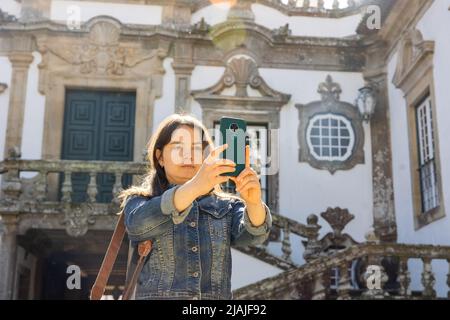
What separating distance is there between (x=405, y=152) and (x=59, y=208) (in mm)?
5584

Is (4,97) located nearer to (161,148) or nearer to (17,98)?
(17,98)

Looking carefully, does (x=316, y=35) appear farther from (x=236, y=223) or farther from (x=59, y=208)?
(x=236, y=223)

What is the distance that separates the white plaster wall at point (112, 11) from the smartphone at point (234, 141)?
10.1m

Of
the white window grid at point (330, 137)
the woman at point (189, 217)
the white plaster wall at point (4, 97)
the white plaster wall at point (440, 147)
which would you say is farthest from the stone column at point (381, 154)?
the woman at point (189, 217)

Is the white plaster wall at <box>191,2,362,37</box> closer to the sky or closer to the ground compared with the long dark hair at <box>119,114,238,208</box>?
closer to the sky

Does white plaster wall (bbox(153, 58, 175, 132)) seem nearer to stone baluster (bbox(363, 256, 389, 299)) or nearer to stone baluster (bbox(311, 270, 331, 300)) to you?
stone baluster (bbox(311, 270, 331, 300))

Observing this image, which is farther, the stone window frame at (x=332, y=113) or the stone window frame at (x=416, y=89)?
the stone window frame at (x=332, y=113)

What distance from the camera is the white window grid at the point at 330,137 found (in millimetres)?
11562

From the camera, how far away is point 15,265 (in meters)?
8.89

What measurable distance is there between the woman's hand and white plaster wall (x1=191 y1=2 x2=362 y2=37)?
1035 centimetres

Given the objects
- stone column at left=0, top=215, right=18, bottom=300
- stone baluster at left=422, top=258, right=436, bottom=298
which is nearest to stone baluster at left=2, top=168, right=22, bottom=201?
stone column at left=0, top=215, right=18, bottom=300

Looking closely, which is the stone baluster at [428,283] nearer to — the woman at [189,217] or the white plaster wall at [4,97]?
the woman at [189,217]

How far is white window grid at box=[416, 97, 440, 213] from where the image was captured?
9.61 m
